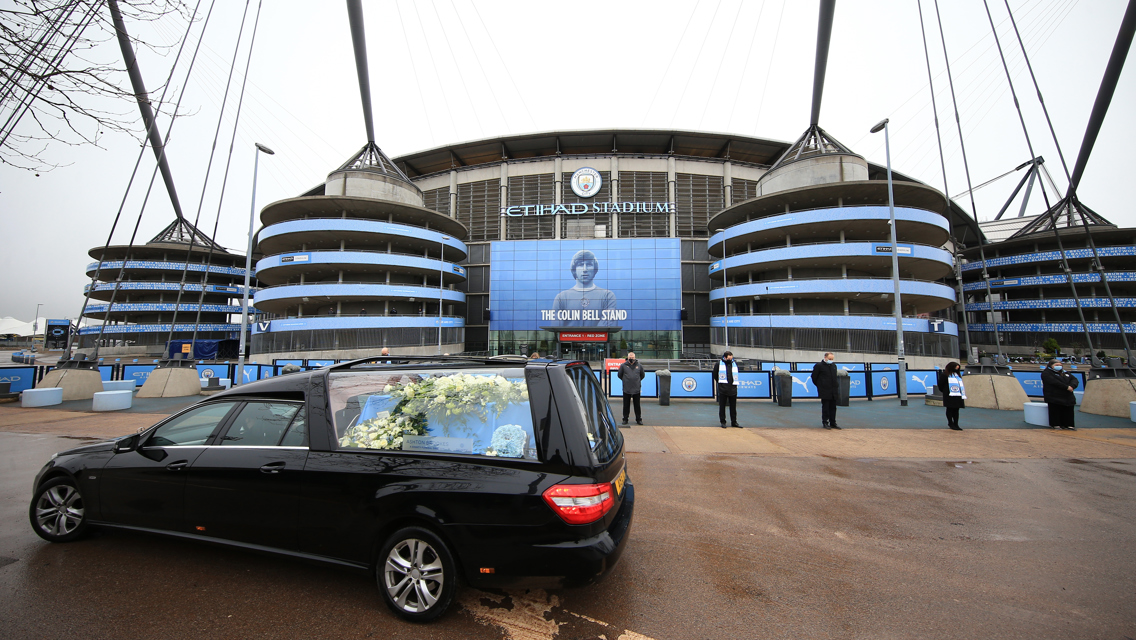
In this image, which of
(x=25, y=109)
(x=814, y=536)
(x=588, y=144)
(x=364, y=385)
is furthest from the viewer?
(x=588, y=144)

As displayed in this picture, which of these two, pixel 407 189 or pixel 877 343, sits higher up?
pixel 407 189

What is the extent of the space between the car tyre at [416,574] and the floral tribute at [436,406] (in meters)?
0.66

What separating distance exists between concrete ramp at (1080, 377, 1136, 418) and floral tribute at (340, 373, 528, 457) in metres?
17.6

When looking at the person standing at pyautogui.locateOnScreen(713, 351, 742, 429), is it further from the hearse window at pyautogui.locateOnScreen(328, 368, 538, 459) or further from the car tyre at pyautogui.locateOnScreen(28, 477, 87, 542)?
the car tyre at pyautogui.locateOnScreen(28, 477, 87, 542)

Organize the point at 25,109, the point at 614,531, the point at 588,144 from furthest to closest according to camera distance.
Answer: the point at 588,144, the point at 25,109, the point at 614,531

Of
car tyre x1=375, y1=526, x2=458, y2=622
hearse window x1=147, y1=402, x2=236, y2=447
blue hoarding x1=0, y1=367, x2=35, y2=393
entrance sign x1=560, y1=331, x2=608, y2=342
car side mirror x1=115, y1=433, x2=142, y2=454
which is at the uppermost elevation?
entrance sign x1=560, y1=331, x2=608, y2=342

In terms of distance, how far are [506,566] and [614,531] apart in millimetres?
765

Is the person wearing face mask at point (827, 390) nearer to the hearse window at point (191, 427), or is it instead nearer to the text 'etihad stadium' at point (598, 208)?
the hearse window at point (191, 427)

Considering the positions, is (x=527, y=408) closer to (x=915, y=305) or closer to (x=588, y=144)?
(x=915, y=305)

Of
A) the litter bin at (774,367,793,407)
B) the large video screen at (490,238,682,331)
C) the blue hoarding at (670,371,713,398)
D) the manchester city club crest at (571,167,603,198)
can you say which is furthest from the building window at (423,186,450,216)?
the litter bin at (774,367,793,407)

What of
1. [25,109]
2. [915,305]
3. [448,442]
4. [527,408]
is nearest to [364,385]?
[448,442]

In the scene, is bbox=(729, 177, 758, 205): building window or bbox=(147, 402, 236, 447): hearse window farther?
bbox=(729, 177, 758, 205): building window

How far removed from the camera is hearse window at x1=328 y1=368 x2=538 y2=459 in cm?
296

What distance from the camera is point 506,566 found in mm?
2672
